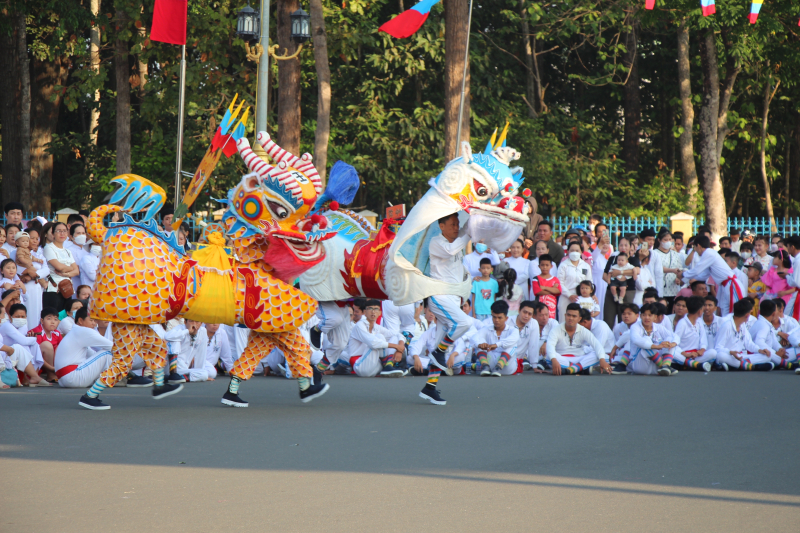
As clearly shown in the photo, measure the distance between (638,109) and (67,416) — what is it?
57.8 ft

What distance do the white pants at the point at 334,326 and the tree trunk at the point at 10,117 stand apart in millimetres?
11660

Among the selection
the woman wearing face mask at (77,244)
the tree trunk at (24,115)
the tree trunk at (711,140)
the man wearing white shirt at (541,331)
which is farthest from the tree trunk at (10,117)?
the tree trunk at (711,140)

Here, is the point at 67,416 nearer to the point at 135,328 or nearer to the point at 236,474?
the point at 135,328

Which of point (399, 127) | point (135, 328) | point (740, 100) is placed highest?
point (740, 100)

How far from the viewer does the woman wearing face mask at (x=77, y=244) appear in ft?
36.0

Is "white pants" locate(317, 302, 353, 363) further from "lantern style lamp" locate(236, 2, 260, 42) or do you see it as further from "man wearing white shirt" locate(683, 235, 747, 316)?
"man wearing white shirt" locate(683, 235, 747, 316)

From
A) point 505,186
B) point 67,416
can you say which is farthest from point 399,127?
point 67,416

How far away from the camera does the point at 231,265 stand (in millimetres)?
7301

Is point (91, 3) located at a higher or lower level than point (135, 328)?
higher

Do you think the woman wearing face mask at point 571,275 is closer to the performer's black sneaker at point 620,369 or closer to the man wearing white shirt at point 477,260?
the man wearing white shirt at point 477,260

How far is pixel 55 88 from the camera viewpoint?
1945 cm

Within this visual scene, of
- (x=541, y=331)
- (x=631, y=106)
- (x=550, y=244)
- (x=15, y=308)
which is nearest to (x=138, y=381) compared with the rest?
(x=15, y=308)

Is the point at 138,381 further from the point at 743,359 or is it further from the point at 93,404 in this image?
the point at 743,359

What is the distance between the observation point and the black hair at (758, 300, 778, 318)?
10.6m
